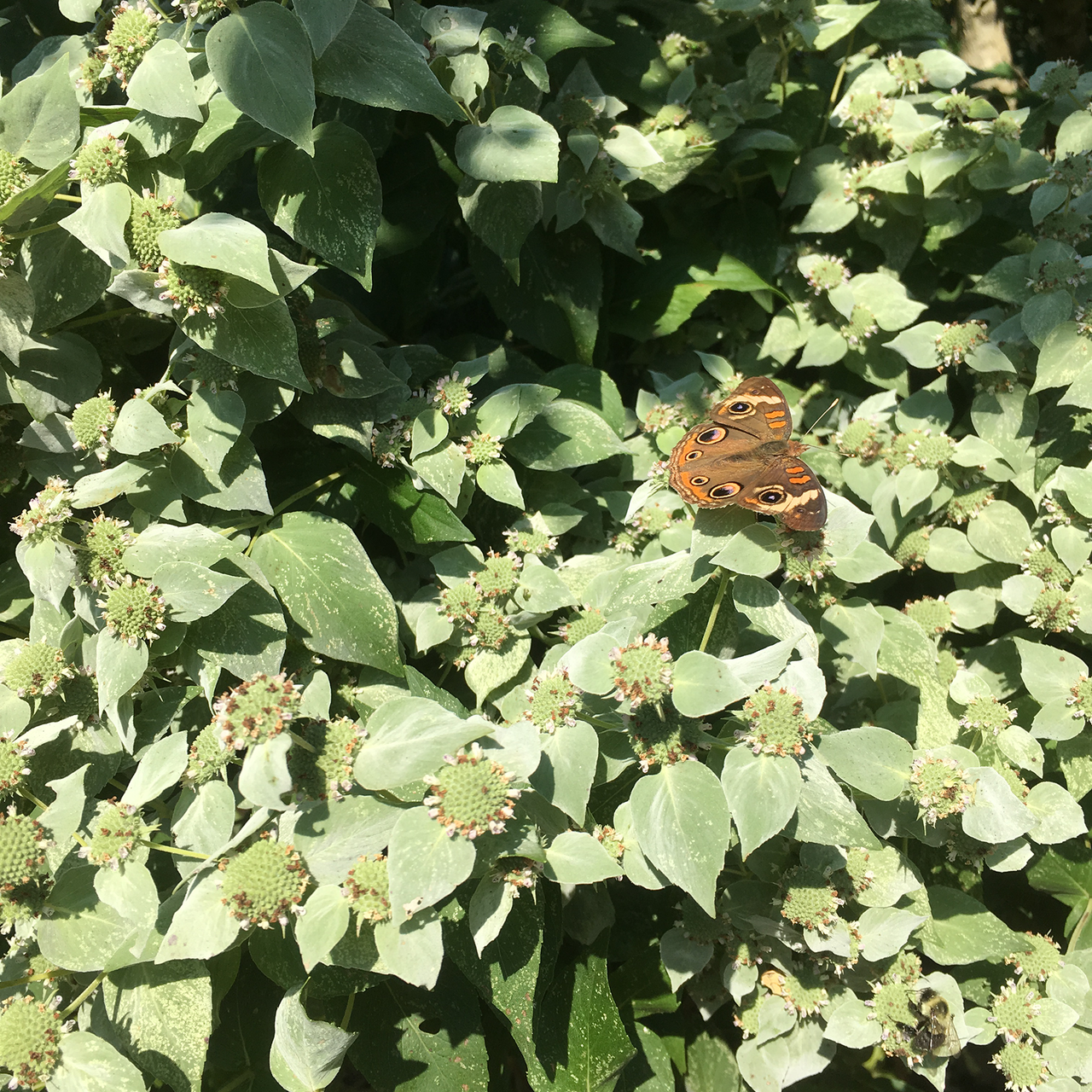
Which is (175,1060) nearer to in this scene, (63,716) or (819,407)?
(63,716)

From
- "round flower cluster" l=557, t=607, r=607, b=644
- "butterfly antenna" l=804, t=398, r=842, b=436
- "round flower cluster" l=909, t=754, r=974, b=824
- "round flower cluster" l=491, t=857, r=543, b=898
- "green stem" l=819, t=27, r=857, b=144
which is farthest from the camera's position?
"green stem" l=819, t=27, r=857, b=144

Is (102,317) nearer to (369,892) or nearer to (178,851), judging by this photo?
(178,851)

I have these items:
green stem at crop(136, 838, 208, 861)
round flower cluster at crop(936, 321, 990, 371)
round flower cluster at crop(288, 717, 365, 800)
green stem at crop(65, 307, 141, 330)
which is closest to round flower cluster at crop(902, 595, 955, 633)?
round flower cluster at crop(936, 321, 990, 371)

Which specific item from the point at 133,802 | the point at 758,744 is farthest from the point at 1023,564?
the point at 133,802

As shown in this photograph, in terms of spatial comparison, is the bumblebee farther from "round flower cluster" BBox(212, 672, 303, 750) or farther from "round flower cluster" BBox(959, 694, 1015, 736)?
"round flower cluster" BBox(212, 672, 303, 750)

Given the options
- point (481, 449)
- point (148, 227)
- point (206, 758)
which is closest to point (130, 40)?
point (148, 227)

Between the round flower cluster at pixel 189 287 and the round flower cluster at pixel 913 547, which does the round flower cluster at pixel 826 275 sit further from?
the round flower cluster at pixel 189 287
